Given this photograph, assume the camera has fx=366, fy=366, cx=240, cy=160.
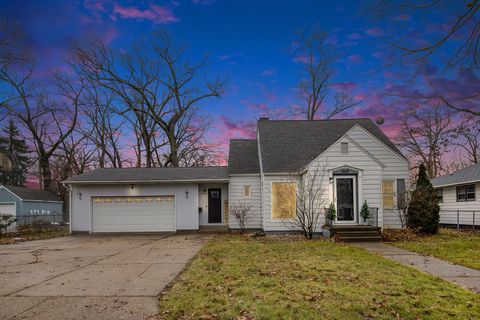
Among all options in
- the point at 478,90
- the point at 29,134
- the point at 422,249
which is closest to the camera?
the point at 478,90

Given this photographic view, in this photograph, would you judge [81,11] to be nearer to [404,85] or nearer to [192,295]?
[192,295]

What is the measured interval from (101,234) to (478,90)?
18789mm

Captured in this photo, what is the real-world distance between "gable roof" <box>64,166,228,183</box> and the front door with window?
6128 mm

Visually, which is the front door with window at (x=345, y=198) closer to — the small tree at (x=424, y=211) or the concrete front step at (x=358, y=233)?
the concrete front step at (x=358, y=233)

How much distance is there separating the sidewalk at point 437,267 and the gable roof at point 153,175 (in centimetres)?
997

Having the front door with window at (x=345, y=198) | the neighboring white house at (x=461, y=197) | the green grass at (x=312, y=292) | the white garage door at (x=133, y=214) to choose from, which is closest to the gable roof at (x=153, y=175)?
the white garage door at (x=133, y=214)

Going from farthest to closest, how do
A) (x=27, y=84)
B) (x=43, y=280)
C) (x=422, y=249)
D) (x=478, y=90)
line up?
(x=27, y=84) → (x=422, y=249) → (x=43, y=280) → (x=478, y=90)

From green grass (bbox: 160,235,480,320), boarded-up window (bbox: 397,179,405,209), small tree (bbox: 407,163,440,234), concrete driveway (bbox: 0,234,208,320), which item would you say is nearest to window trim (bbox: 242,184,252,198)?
concrete driveway (bbox: 0,234,208,320)

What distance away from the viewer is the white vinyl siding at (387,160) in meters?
16.3

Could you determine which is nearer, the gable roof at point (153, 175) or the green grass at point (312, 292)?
the green grass at point (312, 292)

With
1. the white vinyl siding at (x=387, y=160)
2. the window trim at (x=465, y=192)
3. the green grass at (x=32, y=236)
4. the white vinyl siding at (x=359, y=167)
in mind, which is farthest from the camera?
the window trim at (x=465, y=192)

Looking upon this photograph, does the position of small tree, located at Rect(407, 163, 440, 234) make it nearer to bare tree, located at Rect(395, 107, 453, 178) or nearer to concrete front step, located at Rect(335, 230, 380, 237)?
concrete front step, located at Rect(335, 230, 380, 237)

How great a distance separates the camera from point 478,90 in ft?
9.34

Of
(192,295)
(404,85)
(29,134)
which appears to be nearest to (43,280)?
(192,295)
